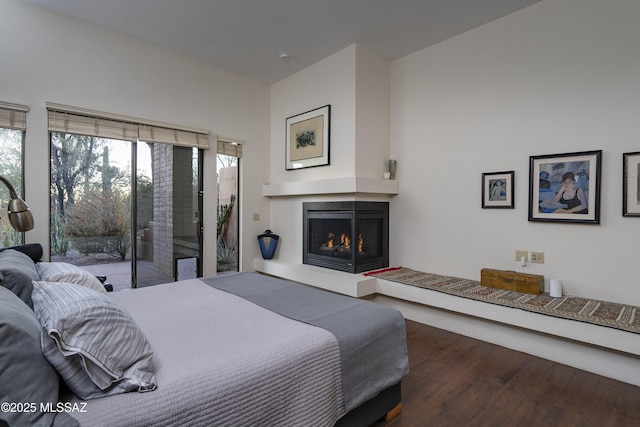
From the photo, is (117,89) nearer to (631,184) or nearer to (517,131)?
(517,131)

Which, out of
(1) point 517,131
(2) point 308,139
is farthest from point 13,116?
(1) point 517,131

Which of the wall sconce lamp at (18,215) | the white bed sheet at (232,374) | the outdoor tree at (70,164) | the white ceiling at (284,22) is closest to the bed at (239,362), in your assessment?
the white bed sheet at (232,374)

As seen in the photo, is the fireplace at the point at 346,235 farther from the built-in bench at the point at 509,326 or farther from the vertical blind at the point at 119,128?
the vertical blind at the point at 119,128

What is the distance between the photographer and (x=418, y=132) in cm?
380

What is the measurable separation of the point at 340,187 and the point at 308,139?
968 millimetres

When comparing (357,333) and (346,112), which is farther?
(346,112)

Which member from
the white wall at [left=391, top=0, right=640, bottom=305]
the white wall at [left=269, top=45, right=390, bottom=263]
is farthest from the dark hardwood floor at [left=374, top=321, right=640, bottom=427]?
the white wall at [left=269, top=45, right=390, bottom=263]

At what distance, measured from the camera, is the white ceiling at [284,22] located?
115 inches

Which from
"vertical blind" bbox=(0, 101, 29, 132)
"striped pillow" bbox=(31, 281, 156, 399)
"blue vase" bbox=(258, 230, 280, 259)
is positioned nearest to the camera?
"striped pillow" bbox=(31, 281, 156, 399)

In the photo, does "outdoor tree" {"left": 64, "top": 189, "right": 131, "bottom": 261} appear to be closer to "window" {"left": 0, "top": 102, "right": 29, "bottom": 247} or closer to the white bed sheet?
"window" {"left": 0, "top": 102, "right": 29, "bottom": 247}

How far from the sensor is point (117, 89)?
3.41 m

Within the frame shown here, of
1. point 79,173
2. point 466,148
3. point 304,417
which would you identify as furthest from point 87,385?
point 466,148

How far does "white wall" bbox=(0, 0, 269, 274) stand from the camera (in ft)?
9.55

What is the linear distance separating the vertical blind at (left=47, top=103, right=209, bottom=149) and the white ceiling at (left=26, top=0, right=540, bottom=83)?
92cm
